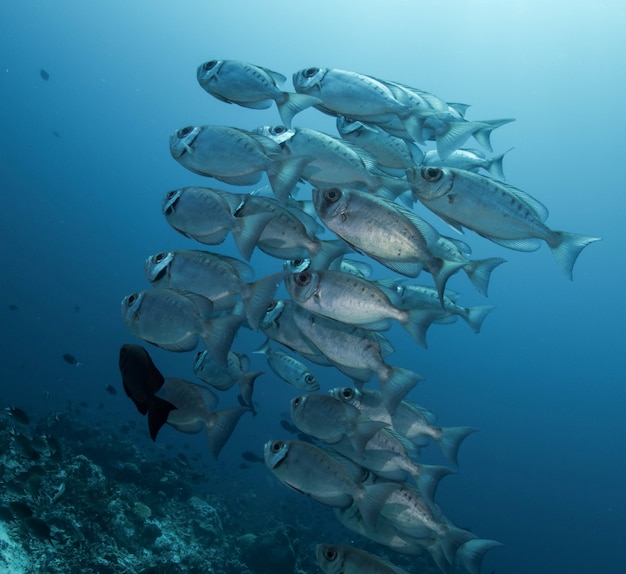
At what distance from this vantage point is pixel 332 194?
324 centimetres

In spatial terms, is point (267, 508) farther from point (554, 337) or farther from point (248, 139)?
point (554, 337)

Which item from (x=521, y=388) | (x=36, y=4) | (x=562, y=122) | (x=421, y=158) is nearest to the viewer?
(x=421, y=158)

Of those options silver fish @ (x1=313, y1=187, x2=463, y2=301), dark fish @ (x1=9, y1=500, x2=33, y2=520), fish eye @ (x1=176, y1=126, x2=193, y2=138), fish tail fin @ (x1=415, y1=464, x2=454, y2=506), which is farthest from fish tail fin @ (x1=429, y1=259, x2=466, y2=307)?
dark fish @ (x1=9, y1=500, x2=33, y2=520)

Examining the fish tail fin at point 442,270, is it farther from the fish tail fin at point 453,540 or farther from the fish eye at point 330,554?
the fish eye at point 330,554

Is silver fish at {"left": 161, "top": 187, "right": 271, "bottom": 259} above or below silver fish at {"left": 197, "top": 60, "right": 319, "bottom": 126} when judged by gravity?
below

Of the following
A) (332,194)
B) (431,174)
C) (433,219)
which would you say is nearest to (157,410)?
(332,194)

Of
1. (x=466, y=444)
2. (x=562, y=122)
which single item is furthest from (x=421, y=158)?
(x=466, y=444)

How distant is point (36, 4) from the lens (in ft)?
198

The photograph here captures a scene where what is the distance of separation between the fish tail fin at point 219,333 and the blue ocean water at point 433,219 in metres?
20.7

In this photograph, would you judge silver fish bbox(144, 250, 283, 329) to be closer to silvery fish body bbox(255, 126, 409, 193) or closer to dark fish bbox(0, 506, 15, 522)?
silvery fish body bbox(255, 126, 409, 193)

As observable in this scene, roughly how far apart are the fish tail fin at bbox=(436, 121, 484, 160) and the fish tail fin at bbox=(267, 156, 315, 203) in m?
1.25

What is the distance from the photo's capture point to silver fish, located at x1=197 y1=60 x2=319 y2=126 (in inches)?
166

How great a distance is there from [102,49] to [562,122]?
190ft

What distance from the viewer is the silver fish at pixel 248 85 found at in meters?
4.22
